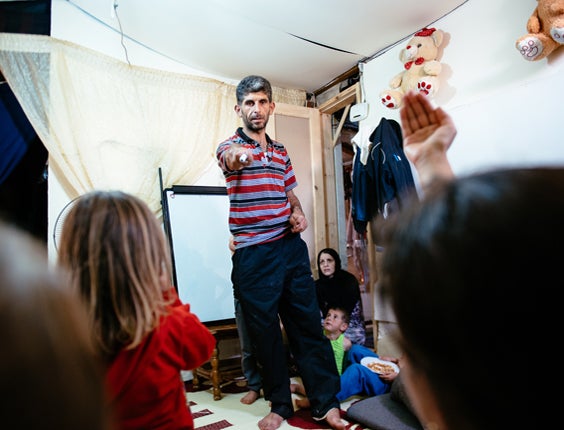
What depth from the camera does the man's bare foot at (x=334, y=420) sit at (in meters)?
1.83

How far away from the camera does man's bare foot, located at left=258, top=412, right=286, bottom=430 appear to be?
1.86 meters

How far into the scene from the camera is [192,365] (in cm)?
98

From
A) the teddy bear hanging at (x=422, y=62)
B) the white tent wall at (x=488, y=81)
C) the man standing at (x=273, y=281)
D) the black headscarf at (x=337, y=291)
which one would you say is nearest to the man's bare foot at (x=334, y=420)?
the man standing at (x=273, y=281)

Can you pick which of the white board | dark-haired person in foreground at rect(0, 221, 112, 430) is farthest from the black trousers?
dark-haired person in foreground at rect(0, 221, 112, 430)

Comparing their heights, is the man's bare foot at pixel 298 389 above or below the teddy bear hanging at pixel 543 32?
below

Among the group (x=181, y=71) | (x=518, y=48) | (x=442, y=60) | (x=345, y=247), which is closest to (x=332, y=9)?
(x=442, y=60)

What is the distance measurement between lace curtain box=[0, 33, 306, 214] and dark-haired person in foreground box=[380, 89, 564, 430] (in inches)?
105

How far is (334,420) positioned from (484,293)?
177cm

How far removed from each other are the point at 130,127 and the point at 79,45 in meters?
0.60

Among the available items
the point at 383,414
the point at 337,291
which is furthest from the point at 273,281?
the point at 337,291

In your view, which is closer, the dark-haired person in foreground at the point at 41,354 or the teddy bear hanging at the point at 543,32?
the dark-haired person in foreground at the point at 41,354

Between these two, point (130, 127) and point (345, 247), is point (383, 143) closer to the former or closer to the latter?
point (345, 247)

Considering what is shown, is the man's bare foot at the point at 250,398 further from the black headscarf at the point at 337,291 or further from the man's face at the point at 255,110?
the man's face at the point at 255,110

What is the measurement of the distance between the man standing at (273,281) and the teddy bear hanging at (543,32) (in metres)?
1.40
